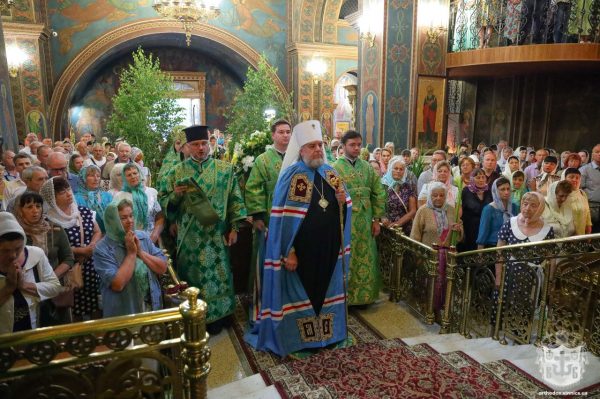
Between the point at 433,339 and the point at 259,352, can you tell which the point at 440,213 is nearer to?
the point at 433,339

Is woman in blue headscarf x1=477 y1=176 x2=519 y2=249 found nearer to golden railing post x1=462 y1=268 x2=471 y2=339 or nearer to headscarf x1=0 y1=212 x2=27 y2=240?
golden railing post x1=462 y1=268 x2=471 y2=339

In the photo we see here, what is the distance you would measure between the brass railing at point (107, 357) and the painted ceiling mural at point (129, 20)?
610 inches

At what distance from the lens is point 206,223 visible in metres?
3.55

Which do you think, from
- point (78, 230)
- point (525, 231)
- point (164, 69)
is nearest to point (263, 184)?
point (78, 230)

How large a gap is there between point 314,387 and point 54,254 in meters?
1.97

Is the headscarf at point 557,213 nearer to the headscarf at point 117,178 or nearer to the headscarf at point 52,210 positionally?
the headscarf at point 117,178

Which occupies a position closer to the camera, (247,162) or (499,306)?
(499,306)

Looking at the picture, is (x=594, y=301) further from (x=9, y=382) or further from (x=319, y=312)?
(x=9, y=382)

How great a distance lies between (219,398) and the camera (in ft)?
9.13

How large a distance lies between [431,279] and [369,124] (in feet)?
25.3

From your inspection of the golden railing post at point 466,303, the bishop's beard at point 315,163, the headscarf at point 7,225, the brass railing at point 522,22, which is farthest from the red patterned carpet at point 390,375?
the brass railing at point 522,22

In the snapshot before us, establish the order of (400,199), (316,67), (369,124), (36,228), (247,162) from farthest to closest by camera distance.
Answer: (316,67), (369,124), (400,199), (247,162), (36,228)

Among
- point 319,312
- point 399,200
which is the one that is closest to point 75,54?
point 399,200

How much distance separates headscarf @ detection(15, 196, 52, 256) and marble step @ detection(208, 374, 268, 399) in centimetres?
149
